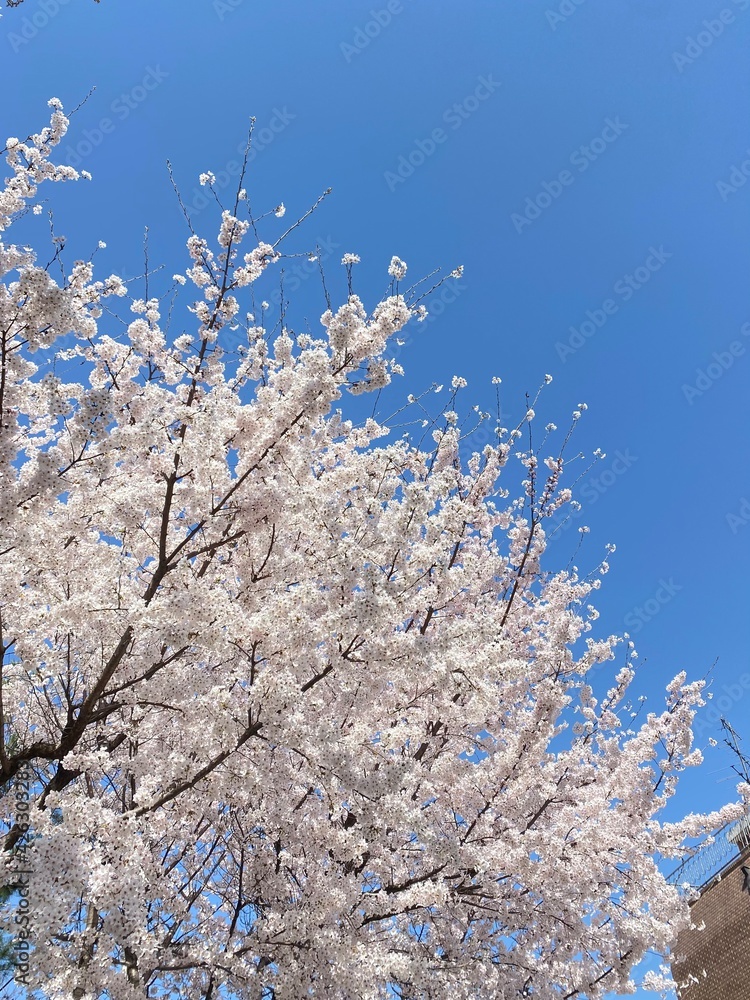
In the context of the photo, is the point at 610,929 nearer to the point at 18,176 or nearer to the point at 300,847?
the point at 300,847

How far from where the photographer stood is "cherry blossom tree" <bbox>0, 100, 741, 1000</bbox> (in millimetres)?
4523

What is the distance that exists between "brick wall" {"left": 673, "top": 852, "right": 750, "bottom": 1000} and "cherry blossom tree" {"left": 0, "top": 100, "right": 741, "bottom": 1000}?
36.0ft

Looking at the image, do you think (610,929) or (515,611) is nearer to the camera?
(610,929)

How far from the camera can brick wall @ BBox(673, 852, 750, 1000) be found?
14.8m

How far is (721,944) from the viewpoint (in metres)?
15.6

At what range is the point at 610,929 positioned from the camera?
7809 millimetres

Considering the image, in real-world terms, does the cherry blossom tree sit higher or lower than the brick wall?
higher

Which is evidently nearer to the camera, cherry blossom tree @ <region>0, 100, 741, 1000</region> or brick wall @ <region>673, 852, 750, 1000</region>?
cherry blossom tree @ <region>0, 100, 741, 1000</region>

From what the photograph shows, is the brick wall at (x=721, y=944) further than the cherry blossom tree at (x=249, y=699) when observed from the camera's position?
Yes

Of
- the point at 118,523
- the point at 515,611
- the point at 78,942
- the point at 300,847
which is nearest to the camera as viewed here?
the point at 78,942

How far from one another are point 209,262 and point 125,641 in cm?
382

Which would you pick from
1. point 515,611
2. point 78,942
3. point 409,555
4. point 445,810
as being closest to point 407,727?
point 409,555

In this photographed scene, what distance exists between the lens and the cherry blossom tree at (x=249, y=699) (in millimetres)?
4523

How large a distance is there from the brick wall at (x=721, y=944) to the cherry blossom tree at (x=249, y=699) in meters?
11.0
